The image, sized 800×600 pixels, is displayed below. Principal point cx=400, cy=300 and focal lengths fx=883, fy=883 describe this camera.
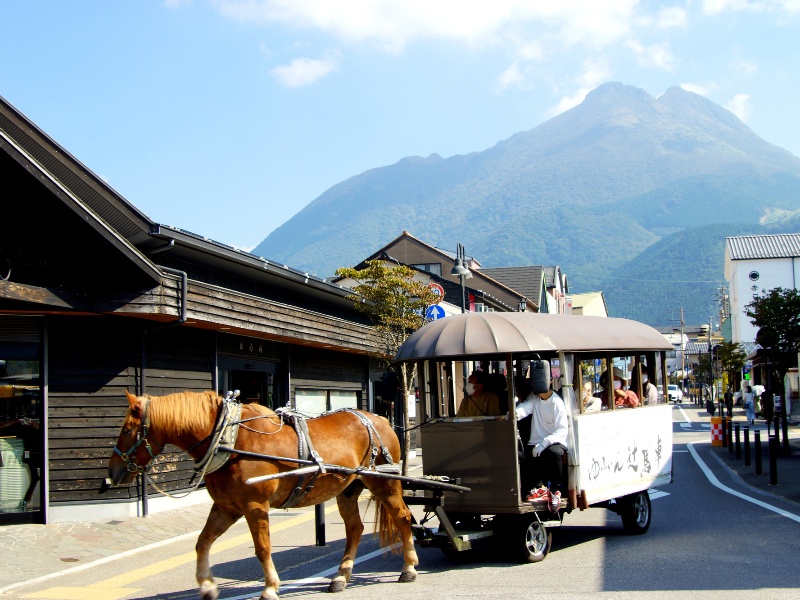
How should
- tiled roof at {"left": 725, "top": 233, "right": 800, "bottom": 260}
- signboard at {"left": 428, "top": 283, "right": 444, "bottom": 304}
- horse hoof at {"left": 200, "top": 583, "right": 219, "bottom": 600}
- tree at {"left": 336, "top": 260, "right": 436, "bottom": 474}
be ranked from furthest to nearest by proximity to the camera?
tiled roof at {"left": 725, "top": 233, "right": 800, "bottom": 260}
signboard at {"left": 428, "top": 283, "right": 444, "bottom": 304}
tree at {"left": 336, "top": 260, "right": 436, "bottom": 474}
horse hoof at {"left": 200, "top": 583, "right": 219, "bottom": 600}

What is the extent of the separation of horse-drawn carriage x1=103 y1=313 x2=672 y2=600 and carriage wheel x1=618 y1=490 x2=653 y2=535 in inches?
0.7

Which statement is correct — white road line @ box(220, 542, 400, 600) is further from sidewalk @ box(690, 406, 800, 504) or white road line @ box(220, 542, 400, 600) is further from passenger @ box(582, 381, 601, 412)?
sidewalk @ box(690, 406, 800, 504)

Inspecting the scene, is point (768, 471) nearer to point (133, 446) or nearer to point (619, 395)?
point (619, 395)

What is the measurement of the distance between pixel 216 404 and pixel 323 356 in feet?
53.4

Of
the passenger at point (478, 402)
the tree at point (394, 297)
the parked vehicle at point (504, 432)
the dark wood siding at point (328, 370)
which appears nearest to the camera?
the parked vehicle at point (504, 432)

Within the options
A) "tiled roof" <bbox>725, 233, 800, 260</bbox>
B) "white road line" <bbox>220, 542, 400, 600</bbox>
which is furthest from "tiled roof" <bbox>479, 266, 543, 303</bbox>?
"white road line" <bbox>220, 542, 400, 600</bbox>

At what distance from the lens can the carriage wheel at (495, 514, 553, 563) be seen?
31.7 ft

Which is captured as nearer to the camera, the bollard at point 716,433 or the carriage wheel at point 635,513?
the carriage wheel at point 635,513

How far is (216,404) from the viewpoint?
27.2 feet

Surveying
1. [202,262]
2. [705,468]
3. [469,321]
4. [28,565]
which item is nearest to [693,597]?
[469,321]

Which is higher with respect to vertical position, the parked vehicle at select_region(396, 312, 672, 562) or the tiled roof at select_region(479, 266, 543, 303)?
the tiled roof at select_region(479, 266, 543, 303)

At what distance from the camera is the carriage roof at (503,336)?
9.63 metres

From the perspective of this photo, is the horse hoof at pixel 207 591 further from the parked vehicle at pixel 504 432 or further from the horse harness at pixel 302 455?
the parked vehicle at pixel 504 432

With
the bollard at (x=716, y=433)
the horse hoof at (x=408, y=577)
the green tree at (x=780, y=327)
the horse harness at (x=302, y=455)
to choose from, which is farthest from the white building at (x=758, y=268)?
the horse harness at (x=302, y=455)
